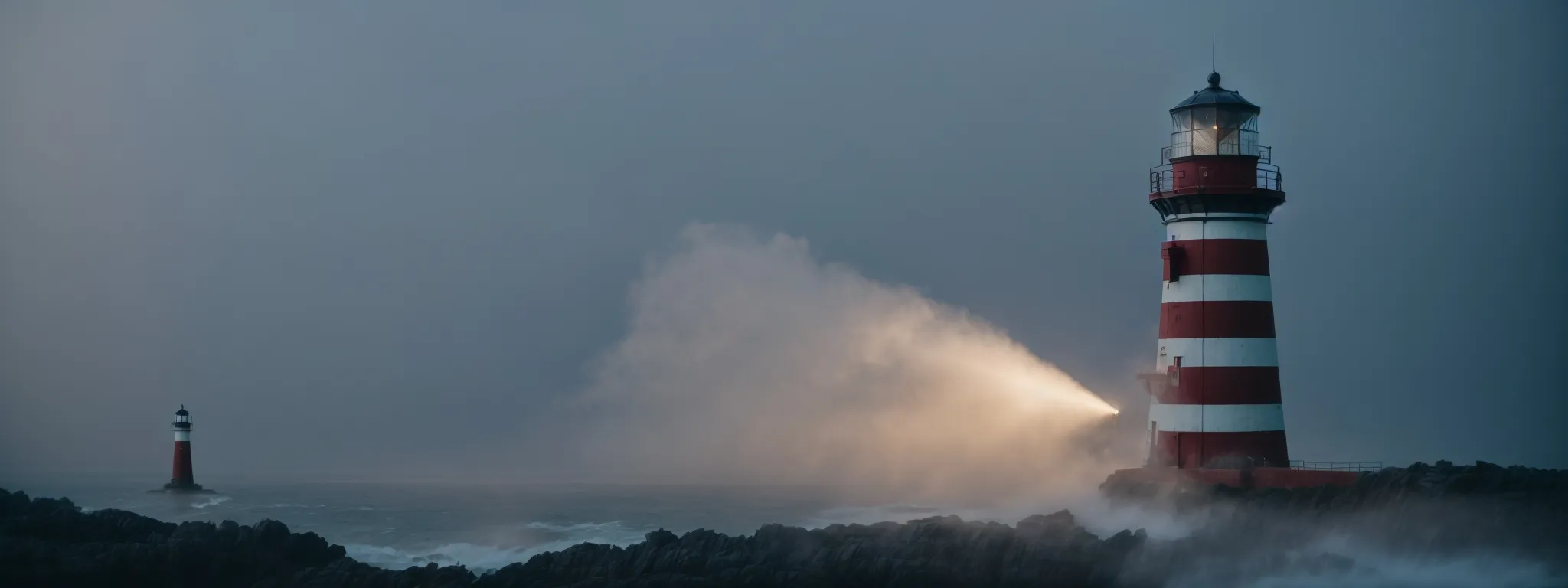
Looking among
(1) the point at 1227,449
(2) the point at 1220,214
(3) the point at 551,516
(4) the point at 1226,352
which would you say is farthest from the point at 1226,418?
(3) the point at 551,516

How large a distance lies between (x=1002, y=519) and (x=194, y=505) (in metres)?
35.7

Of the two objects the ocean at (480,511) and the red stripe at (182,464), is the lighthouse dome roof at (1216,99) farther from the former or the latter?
the red stripe at (182,464)

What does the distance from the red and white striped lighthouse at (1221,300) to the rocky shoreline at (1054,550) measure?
1151 mm

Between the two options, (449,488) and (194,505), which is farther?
(449,488)

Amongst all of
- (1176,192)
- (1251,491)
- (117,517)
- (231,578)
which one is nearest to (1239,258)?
(1176,192)

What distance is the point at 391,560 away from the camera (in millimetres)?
41969

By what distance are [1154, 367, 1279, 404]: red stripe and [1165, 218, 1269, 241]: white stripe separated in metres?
2.38

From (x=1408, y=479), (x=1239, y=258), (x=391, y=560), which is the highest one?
(x=1239, y=258)

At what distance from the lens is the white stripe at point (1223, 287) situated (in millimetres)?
30844

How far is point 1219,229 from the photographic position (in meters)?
30.9

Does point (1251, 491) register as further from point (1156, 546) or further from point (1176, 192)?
point (1176, 192)

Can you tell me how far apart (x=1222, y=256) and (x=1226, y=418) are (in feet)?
9.61

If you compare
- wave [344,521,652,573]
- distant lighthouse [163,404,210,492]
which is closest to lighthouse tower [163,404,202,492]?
distant lighthouse [163,404,210,492]

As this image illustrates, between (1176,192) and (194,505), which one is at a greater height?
(1176,192)
